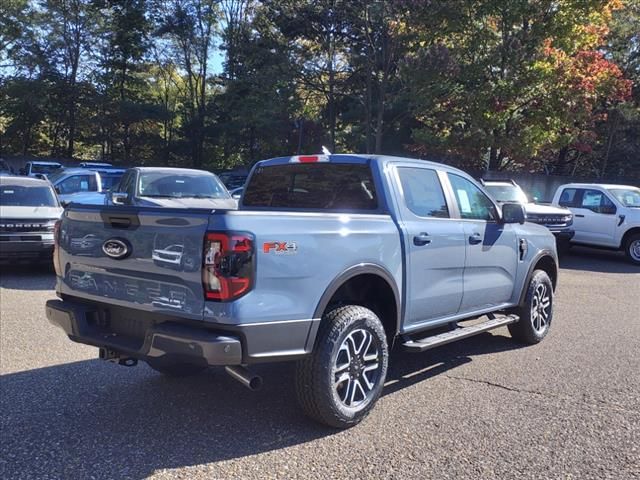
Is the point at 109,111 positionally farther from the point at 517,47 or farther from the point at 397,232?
the point at 397,232

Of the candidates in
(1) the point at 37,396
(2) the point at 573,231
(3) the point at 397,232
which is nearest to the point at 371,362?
(3) the point at 397,232

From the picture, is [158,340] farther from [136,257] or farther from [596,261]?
[596,261]

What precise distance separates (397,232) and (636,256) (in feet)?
37.0

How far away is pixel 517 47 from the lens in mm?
17578

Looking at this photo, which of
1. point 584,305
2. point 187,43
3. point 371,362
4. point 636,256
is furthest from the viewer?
point 187,43

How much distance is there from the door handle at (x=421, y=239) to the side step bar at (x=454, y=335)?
791mm

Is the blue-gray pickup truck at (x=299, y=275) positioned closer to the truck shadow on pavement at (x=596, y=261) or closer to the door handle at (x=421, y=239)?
the door handle at (x=421, y=239)

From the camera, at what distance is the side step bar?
14.8ft

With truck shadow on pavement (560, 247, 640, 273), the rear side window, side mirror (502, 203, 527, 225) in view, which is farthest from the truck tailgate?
the rear side window

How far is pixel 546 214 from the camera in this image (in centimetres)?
1304

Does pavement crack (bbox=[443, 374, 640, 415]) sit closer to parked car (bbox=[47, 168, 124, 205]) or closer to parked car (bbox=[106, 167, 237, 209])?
parked car (bbox=[106, 167, 237, 209])

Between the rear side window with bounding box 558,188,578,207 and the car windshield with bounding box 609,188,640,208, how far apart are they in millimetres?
925

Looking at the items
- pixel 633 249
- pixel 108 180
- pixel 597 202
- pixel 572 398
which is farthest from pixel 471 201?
pixel 108 180

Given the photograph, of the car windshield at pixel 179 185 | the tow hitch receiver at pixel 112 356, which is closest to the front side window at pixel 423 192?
the tow hitch receiver at pixel 112 356
